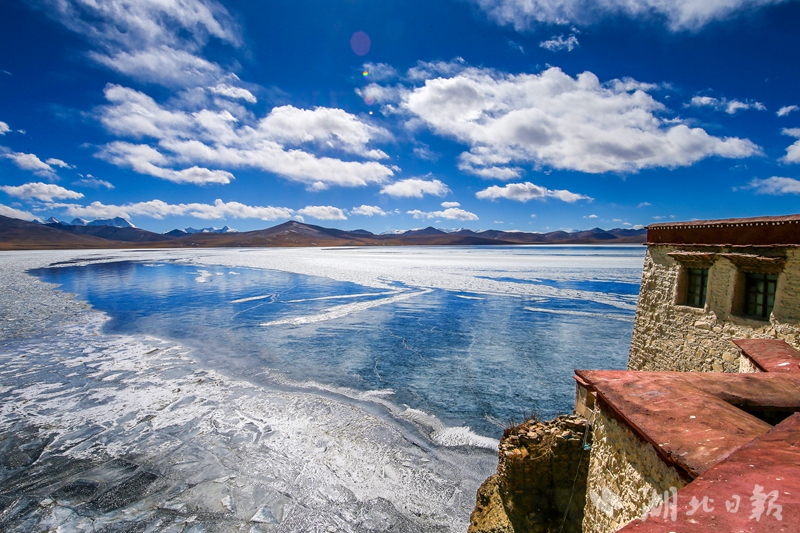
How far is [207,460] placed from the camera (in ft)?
28.8

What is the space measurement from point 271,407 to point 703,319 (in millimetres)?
12573

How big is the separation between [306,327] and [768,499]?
68.0 ft

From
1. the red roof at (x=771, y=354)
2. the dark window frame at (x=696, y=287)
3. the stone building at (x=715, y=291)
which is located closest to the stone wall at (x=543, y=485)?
the red roof at (x=771, y=354)

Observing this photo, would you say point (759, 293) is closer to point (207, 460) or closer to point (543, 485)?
point (543, 485)

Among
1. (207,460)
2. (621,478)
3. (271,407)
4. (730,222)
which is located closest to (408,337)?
(271,407)

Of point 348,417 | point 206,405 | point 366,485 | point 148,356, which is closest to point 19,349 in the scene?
point 148,356

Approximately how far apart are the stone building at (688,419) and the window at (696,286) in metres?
0.03

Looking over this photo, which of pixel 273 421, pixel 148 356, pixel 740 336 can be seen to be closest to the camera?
pixel 740 336

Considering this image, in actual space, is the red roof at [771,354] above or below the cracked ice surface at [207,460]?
above

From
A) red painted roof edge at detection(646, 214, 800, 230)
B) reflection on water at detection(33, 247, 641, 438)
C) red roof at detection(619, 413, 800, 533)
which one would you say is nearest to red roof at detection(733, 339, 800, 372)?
red painted roof edge at detection(646, 214, 800, 230)

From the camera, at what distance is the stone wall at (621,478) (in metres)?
3.54

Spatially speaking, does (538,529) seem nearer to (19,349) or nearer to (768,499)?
(768,499)

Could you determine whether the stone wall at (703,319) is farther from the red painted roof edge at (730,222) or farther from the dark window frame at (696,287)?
the red painted roof edge at (730,222)

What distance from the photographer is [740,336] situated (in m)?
8.95
